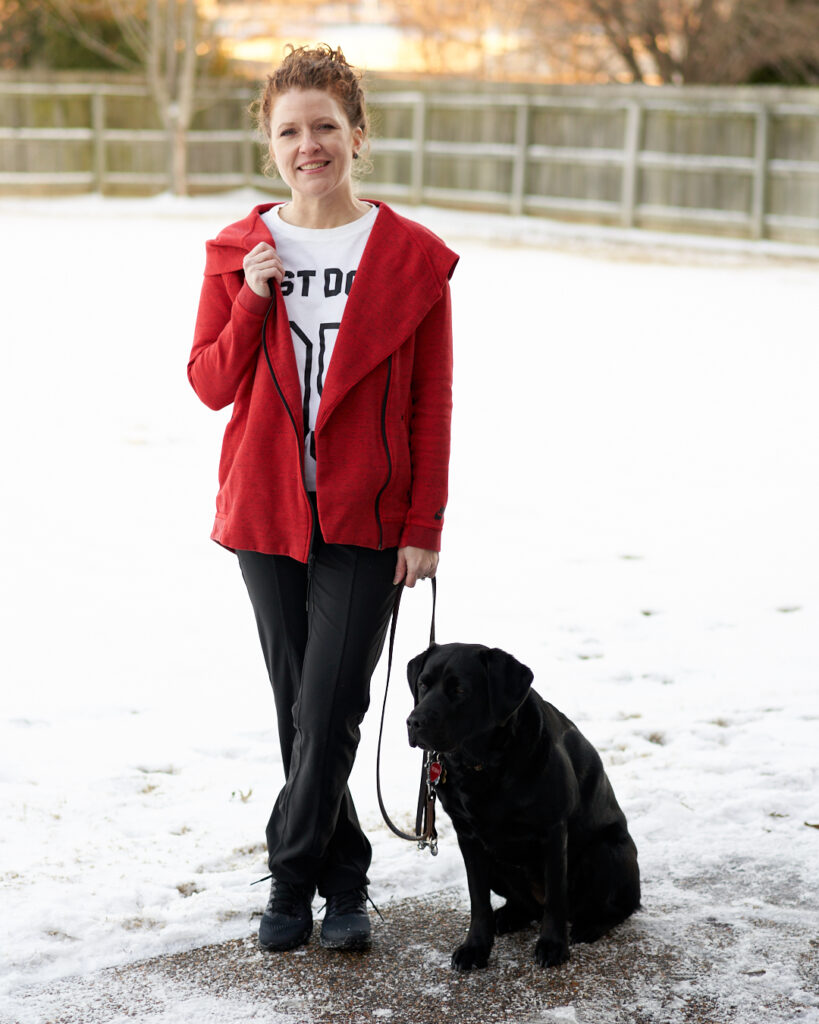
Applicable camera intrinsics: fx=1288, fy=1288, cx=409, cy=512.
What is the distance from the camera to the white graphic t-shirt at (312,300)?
8.95ft

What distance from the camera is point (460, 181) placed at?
20.5m

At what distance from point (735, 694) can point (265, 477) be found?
7.75 ft

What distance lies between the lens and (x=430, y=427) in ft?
9.17

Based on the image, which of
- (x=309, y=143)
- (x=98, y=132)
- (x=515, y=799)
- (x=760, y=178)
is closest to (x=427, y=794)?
(x=515, y=799)

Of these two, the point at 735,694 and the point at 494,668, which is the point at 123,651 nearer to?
the point at 735,694

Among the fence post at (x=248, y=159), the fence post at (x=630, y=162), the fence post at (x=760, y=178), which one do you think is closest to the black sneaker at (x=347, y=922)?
the fence post at (x=760, y=178)

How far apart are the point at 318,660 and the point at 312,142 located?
1.09 m

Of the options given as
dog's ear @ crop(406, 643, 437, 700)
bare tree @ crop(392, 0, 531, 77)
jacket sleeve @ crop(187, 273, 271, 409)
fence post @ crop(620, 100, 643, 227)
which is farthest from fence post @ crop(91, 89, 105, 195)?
dog's ear @ crop(406, 643, 437, 700)

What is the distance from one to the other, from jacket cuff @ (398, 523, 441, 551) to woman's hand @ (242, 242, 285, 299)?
58 centimetres

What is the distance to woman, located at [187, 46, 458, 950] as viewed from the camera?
2703 mm

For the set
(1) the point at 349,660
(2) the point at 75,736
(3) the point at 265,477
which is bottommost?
(2) the point at 75,736

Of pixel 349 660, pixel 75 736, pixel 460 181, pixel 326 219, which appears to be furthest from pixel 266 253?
pixel 460 181

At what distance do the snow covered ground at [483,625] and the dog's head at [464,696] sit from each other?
0.64 meters

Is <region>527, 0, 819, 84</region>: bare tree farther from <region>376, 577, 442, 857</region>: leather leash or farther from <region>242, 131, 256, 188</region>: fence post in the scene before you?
<region>376, 577, 442, 857</region>: leather leash
